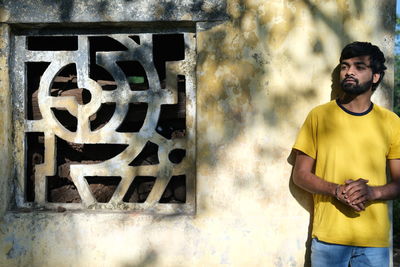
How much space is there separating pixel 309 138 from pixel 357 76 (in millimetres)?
473

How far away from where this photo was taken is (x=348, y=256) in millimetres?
2783

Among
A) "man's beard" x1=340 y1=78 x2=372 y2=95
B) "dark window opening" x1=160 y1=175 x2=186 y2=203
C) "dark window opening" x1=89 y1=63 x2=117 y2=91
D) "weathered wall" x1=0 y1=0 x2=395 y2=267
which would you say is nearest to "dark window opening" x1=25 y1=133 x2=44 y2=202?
"dark window opening" x1=89 y1=63 x2=117 y2=91

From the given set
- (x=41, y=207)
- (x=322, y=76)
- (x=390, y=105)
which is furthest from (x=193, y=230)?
(x=390, y=105)

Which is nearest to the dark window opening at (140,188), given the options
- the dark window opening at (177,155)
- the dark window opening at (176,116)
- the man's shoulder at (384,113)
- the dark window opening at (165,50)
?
the dark window opening at (177,155)

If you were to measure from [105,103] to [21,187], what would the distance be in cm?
86

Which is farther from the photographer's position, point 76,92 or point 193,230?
point 76,92

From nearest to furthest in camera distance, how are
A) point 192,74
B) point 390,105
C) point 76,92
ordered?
point 390,105 → point 192,74 → point 76,92

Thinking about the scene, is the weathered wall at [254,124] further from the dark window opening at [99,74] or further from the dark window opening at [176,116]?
the dark window opening at [99,74]

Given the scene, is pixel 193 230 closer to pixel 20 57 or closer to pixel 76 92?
pixel 76 92

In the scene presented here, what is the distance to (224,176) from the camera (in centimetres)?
319

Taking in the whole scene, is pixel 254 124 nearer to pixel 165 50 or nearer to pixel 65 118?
pixel 165 50

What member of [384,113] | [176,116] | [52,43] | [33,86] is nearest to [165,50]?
[176,116]

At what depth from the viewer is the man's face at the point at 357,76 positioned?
282cm

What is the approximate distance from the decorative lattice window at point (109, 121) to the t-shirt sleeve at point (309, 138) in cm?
75
